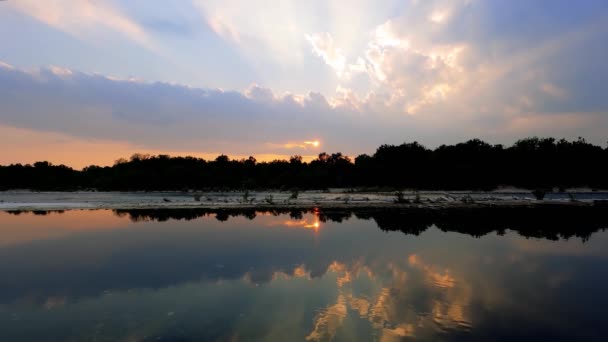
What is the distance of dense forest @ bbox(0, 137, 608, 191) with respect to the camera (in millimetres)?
72312

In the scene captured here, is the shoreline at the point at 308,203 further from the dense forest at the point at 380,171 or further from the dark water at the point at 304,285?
the dense forest at the point at 380,171

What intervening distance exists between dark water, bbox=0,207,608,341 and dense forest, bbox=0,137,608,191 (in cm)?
5560

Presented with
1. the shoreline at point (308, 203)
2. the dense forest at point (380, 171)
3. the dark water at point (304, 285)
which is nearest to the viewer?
the dark water at point (304, 285)

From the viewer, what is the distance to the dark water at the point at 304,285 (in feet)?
26.0

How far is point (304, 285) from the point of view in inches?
435

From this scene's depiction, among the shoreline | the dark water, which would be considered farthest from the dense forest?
the dark water

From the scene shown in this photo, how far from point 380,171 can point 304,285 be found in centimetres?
7487

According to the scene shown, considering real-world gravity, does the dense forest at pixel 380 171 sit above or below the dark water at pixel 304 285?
above

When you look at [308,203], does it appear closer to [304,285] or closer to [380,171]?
[304,285]

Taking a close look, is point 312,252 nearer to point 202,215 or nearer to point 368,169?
point 202,215

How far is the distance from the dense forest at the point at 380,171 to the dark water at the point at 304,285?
2189 inches

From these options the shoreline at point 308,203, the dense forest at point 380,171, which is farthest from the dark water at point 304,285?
the dense forest at point 380,171

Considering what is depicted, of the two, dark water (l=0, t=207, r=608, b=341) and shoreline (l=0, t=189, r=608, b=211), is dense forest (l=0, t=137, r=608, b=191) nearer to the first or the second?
shoreline (l=0, t=189, r=608, b=211)

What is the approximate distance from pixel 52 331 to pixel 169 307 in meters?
2.49
